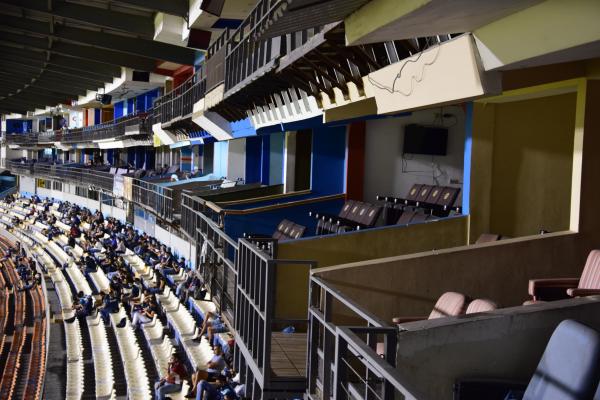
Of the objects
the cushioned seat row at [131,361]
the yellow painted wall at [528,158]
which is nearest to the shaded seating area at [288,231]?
the yellow painted wall at [528,158]

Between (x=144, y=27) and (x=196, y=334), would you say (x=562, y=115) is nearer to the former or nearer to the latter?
(x=196, y=334)

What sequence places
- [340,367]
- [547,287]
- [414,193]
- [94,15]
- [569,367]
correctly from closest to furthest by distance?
[569,367] → [340,367] → [547,287] → [414,193] → [94,15]

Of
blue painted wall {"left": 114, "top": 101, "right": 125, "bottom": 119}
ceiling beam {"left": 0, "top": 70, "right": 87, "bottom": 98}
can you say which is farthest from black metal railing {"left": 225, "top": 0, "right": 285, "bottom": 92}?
blue painted wall {"left": 114, "top": 101, "right": 125, "bottom": 119}

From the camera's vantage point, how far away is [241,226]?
11.5 m

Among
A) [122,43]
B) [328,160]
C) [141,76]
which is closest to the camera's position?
[328,160]

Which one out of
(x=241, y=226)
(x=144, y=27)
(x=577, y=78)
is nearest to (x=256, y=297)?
(x=577, y=78)

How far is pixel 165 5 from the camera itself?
15609 millimetres

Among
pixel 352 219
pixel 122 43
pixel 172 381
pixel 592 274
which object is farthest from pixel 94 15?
pixel 592 274

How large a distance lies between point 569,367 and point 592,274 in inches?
77.8

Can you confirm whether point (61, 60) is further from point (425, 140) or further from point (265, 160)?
point (425, 140)

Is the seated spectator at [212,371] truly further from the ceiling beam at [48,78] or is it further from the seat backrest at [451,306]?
the ceiling beam at [48,78]

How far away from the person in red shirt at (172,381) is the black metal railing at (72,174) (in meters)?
17.1

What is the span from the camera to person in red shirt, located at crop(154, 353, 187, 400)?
31.0 ft

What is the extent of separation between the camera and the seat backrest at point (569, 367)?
2.96 m
